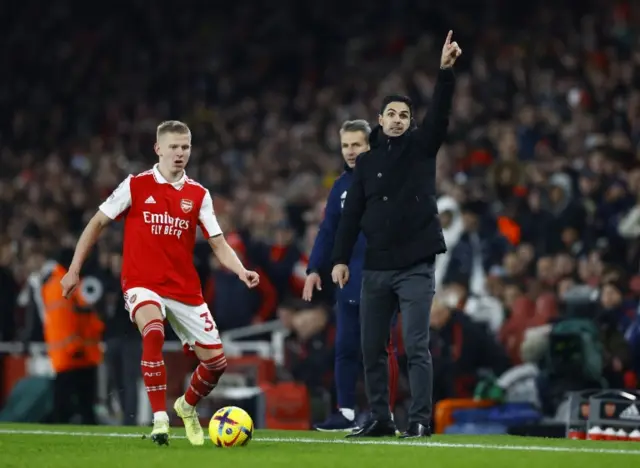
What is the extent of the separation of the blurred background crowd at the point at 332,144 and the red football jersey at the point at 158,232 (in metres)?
4.75

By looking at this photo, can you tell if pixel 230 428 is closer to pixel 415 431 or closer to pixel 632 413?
pixel 415 431

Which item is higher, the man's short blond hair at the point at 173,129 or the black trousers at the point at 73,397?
the man's short blond hair at the point at 173,129

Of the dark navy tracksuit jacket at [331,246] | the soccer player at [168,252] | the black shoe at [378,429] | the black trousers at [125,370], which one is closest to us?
the soccer player at [168,252]

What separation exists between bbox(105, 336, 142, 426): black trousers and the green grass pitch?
14.6 feet

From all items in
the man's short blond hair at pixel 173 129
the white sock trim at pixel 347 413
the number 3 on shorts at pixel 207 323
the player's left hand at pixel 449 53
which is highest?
the player's left hand at pixel 449 53

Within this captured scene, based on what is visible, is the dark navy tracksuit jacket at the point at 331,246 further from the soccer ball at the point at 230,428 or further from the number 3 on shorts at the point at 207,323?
the soccer ball at the point at 230,428

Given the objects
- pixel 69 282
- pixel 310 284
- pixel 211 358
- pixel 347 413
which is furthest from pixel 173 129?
pixel 347 413

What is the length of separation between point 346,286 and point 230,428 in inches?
90.2

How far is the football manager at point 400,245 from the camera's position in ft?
31.5

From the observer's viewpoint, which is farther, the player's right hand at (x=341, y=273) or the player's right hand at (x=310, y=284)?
the player's right hand at (x=310, y=284)

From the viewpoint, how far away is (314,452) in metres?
8.74

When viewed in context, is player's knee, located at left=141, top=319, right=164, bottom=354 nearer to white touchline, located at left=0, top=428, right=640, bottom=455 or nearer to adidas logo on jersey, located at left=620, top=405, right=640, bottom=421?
white touchline, located at left=0, top=428, right=640, bottom=455

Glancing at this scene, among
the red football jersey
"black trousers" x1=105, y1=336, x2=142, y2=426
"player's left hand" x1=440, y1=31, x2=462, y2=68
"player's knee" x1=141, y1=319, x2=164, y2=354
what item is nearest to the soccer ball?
"player's knee" x1=141, y1=319, x2=164, y2=354

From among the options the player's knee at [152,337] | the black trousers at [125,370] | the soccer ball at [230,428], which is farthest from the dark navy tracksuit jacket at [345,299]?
the black trousers at [125,370]
